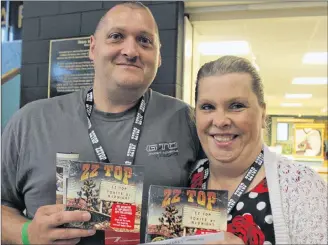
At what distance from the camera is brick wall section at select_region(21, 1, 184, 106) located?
249 centimetres

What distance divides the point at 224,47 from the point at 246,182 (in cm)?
281

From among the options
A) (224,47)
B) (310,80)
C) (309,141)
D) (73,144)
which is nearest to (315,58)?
(224,47)

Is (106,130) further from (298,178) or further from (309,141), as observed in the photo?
(309,141)

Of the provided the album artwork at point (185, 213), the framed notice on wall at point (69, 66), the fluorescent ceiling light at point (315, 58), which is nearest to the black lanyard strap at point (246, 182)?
the album artwork at point (185, 213)

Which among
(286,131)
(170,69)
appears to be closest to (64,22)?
(170,69)

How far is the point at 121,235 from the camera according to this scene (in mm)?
1145

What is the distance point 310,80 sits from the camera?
20.5 ft

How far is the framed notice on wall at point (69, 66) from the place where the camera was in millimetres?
2605

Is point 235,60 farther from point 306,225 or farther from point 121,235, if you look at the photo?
point 121,235

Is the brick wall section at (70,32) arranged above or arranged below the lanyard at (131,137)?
above

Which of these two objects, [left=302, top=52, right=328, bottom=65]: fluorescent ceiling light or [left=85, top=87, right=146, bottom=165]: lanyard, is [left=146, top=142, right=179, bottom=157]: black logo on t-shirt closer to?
[left=85, top=87, right=146, bottom=165]: lanyard

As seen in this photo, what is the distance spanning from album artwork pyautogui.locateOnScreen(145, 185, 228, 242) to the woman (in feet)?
0.33

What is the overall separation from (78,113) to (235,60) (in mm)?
674

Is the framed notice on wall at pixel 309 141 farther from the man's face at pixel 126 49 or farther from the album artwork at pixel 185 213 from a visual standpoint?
the album artwork at pixel 185 213
